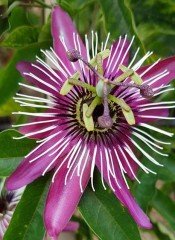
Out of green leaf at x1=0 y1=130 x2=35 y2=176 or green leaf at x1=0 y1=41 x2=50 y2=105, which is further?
green leaf at x1=0 y1=41 x2=50 y2=105

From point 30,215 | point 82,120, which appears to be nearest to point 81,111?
point 82,120

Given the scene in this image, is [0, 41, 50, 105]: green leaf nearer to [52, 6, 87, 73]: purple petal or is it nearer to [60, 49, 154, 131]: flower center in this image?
[52, 6, 87, 73]: purple petal

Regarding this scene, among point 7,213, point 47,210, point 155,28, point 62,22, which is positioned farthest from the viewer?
point 155,28

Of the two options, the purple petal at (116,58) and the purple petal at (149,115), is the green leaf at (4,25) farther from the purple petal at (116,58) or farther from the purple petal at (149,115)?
the purple petal at (149,115)

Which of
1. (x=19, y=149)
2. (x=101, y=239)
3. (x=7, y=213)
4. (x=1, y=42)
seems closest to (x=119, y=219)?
(x=101, y=239)

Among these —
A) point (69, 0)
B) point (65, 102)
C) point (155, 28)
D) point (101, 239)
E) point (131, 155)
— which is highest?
point (69, 0)

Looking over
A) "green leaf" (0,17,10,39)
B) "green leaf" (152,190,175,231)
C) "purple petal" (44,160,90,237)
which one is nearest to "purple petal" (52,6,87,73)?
"green leaf" (0,17,10,39)

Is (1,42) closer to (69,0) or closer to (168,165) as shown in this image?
(69,0)
